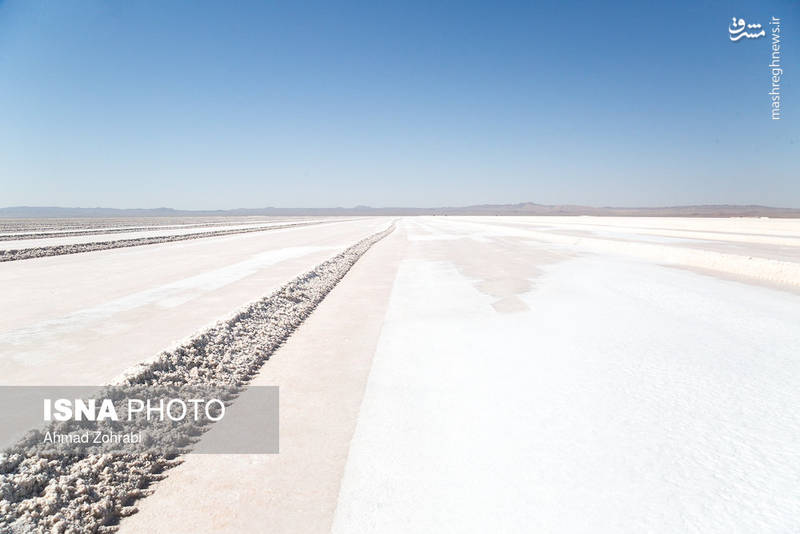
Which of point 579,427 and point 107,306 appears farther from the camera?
point 107,306

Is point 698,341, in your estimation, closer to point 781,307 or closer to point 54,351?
point 781,307

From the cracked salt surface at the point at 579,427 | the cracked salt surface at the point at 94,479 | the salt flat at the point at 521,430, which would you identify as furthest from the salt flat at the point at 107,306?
the cracked salt surface at the point at 579,427

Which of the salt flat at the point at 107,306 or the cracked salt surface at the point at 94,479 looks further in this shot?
the salt flat at the point at 107,306

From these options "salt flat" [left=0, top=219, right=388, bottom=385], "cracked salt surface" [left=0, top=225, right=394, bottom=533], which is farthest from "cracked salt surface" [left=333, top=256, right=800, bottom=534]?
"salt flat" [left=0, top=219, right=388, bottom=385]

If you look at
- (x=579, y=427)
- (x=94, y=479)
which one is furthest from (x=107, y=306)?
(x=579, y=427)

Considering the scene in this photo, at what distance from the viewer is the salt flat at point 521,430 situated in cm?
264

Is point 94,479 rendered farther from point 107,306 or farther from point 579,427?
point 107,306

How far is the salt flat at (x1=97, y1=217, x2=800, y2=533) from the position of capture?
264 centimetres

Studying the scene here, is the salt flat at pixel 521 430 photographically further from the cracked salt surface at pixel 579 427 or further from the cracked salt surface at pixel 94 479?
the cracked salt surface at pixel 94 479

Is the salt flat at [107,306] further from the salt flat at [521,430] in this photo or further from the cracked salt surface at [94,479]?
the salt flat at [521,430]

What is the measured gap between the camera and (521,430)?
363 centimetres

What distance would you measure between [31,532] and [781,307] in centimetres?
1071

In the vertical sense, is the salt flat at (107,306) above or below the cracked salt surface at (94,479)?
above

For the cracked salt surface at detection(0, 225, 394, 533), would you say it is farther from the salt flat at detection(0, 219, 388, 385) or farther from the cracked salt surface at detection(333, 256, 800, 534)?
the cracked salt surface at detection(333, 256, 800, 534)
